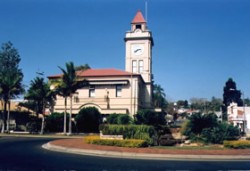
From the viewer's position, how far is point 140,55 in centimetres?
6053

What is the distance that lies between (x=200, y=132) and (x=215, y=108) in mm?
79373

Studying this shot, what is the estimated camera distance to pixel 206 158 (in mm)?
19500

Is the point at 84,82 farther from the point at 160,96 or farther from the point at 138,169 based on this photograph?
the point at 160,96

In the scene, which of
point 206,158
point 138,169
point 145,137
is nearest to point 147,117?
point 145,137

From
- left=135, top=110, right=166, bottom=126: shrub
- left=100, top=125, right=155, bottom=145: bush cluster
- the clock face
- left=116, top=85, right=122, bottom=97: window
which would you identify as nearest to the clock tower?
the clock face

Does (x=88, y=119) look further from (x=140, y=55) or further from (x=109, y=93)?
(x=140, y=55)

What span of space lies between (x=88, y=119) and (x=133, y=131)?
70.1 ft

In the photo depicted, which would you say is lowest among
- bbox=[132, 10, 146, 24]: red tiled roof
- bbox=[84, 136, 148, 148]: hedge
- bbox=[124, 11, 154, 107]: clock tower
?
bbox=[84, 136, 148, 148]: hedge

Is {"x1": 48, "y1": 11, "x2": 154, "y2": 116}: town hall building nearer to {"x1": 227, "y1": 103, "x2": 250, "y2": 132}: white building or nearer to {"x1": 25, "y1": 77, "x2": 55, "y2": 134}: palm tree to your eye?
{"x1": 25, "y1": 77, "x2": 55, "y2": 134}: palm tree

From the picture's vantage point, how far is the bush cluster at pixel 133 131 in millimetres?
25344

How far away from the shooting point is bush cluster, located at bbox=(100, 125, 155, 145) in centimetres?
2534

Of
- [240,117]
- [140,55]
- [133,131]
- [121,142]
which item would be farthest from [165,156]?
[240,117]

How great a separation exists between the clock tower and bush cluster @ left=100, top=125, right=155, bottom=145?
34.7 meters

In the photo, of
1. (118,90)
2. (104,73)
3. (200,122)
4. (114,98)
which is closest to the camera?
(200,122)
